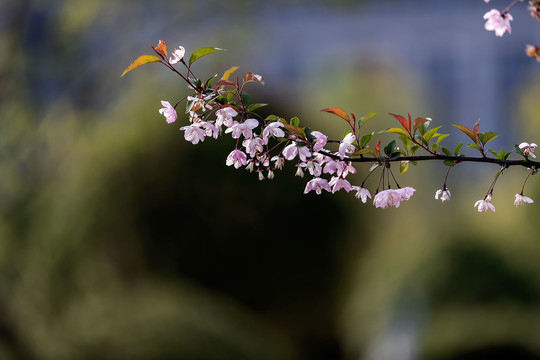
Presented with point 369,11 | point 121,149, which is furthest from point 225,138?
point 369,11

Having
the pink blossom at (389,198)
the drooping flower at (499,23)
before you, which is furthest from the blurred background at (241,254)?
the drooping flower at (499,23)

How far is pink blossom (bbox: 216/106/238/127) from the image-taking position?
0.94 m

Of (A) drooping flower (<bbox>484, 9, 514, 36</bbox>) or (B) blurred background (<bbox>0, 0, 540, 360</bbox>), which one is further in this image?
(B) blurred background (<bbox>0, 0, 540, 360</bbox>)

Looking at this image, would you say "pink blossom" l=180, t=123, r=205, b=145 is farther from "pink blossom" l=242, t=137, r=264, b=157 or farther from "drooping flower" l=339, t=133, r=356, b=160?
"drooping flower" l=339, t=133, r=356, b=160

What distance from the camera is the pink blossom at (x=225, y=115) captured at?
943mm

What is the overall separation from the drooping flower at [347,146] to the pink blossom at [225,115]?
15cm

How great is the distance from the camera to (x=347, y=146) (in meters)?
0.97

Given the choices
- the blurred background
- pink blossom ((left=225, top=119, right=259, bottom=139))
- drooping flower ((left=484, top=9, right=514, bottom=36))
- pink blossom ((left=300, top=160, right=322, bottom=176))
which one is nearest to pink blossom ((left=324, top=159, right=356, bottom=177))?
pink blossom ((left=300, top=160, right=322, bottom=176))

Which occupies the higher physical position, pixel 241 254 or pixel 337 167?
pixel 241 254

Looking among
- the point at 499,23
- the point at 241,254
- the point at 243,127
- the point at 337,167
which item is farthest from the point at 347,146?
the point at 241,254

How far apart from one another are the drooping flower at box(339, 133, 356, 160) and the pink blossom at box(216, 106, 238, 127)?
151 millimetres

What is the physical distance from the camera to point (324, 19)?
9.32 meters

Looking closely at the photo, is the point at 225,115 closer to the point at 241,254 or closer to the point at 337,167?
the point at 337,167

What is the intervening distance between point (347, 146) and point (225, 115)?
173 millimetres
